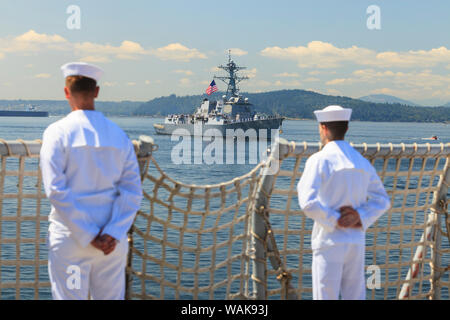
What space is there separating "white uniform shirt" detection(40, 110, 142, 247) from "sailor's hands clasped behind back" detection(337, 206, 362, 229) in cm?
120

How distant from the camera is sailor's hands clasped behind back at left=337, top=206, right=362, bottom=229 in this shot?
9.95 feet

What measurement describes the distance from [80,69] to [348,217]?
175 centimetres

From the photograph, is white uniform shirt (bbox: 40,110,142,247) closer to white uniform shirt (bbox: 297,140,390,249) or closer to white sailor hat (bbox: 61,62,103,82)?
white sailor hat (bbox: 61,62,103,82)

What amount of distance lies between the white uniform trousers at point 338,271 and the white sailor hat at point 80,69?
1702 millimetres

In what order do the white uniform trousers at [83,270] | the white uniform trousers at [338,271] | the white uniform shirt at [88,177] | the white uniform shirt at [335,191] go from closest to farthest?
the white uniform shirt at [88,177]
the white uniform trousers at [83,270]
the white uniform shirt at [335,191]
the white uniform trousers at [338,271]

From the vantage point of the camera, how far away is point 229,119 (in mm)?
82688

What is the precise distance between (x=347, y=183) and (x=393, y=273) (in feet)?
35.3

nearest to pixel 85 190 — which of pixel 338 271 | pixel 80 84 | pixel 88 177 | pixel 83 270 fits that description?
pixel 88 177

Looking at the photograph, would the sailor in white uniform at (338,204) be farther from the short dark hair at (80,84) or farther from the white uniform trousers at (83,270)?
the short dark hair at (80,84)

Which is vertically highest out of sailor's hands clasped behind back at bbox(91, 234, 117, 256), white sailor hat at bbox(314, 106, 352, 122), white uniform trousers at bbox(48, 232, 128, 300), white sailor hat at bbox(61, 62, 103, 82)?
white sailor hat at bbox(61, 62, 103, 82)

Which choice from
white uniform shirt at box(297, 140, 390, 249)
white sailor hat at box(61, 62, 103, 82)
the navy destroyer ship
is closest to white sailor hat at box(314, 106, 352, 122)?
white uniform shirt at box(297, 140, 390, 249)

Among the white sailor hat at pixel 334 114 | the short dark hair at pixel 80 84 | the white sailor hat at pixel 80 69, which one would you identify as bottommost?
the white sailor hat at pixel 334 114

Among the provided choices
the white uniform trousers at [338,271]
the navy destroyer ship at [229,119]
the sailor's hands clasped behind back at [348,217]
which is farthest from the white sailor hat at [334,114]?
the navy destroyer ship at [229,119]

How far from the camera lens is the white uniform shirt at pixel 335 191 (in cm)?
299
